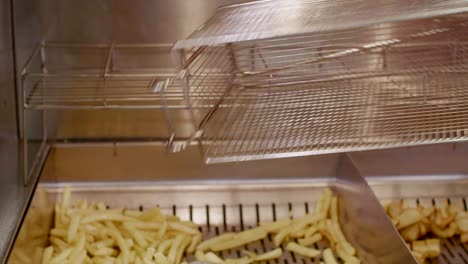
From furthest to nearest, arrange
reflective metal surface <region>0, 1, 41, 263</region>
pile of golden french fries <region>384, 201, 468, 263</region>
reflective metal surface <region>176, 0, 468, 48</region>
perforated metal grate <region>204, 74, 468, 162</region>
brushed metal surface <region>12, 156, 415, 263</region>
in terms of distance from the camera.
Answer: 1. brushed metal surface <region>12, 156, 415, 263</region>
2. pile of golden french fries <region>384, 201, 468, 263</region>
3. reflective metal surface <region>0, 1, 41, 263</region>
4. perforated metal grate <region>204, 74, 468, 162</region>
5. reflective metal surface <region>176, 0, 468, 48</region>

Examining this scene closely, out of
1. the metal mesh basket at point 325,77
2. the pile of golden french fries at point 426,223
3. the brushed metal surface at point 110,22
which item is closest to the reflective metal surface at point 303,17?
the metal mesh basket at point 325,77

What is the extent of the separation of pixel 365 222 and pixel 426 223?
0.19 m

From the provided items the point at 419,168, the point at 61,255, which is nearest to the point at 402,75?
the point at 419,168

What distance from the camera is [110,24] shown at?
4.46ft

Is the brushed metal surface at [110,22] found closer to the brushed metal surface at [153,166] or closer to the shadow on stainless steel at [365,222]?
the brushed metal surface at [153,166]

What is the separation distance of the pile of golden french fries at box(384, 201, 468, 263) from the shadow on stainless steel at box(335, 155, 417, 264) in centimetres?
9

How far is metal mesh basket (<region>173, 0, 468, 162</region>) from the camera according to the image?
994 mm

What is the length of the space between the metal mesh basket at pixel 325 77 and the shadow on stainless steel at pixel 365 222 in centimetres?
17

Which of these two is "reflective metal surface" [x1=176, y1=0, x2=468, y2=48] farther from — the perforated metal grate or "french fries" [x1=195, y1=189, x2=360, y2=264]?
"french fries" [x1=195, y1=189, x2=360, y2=264]

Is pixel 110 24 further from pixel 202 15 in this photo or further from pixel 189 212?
pixel 189 212

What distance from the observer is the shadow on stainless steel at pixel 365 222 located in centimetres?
110

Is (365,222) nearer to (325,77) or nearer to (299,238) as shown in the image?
(299,238)

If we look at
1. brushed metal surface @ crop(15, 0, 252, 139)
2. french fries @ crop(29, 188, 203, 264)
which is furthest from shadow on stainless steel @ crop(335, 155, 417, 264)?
brushed metal surface @ crop(15, 0, 252, 139)

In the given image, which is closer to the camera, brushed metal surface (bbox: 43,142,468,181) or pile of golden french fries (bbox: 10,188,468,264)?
pile of golden french fries (bbox: 10,188,468,264)
